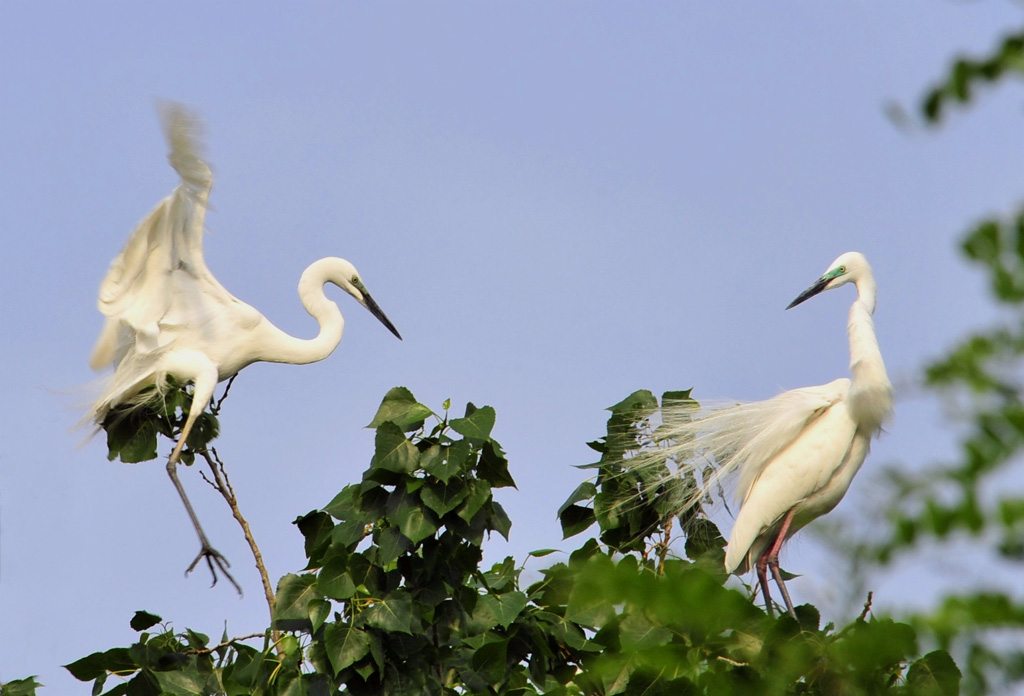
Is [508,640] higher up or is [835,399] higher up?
[835,399]

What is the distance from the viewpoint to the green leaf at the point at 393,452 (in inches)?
143

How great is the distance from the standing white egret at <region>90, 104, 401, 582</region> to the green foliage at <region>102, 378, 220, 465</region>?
0.15 feet

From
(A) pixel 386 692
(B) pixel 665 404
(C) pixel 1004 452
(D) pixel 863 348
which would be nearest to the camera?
(C) pixel 1004 452

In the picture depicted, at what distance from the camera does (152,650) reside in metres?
3.85

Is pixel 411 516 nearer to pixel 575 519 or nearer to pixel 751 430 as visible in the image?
pixel 575 519

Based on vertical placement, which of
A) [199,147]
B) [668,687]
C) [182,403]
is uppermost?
[199,147]

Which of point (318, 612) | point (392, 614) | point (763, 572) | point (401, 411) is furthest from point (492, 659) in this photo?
point (763, 572)

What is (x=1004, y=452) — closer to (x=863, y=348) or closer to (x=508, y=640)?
(x=508, y=640)

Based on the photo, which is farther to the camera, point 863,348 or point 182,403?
point 182,403

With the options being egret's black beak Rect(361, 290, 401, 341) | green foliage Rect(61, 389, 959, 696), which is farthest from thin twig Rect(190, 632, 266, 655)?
egret's black beak Rect(361, 290, 401, 341)

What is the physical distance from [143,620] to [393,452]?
1093 mm

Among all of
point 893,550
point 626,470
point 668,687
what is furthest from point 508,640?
point 893,550

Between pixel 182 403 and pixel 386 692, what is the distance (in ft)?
10.2

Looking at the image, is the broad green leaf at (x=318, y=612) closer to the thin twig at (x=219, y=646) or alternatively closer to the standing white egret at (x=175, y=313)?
the thin twig at (x=219, y=646)
